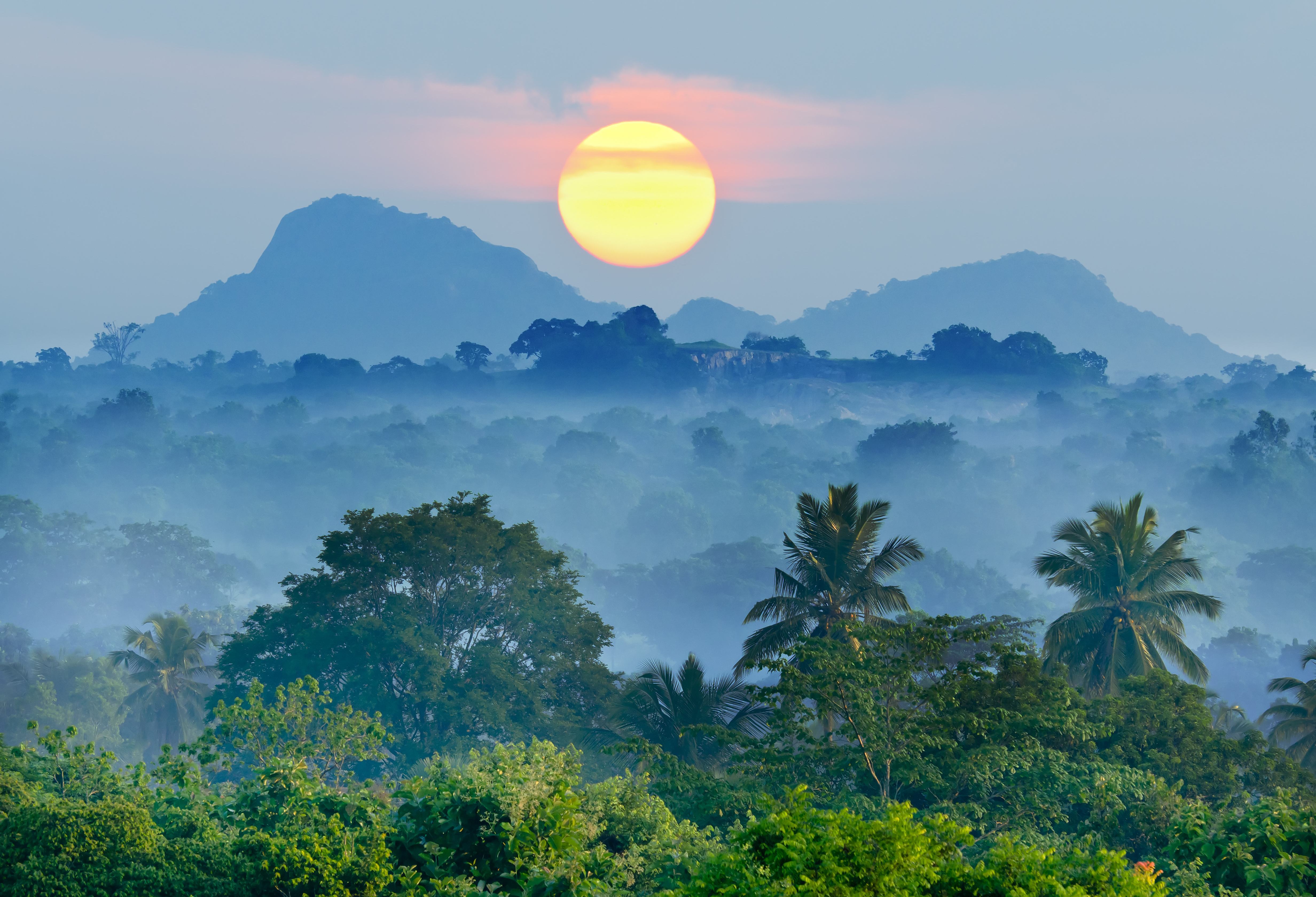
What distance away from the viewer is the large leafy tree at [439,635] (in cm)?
3803

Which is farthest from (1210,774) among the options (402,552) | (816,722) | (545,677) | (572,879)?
(402,552)

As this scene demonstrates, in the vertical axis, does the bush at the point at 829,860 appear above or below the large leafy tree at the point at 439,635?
below

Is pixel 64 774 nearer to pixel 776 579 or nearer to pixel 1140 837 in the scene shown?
pixel 776 579

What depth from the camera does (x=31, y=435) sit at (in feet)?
582

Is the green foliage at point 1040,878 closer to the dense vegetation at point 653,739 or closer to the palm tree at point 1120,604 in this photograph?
the dense vegetation at point 653,739

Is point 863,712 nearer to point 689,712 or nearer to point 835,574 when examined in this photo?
point 689,712

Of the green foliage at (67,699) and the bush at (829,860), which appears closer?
the bush at (829,860)

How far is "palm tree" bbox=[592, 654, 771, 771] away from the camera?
29000 millimetres

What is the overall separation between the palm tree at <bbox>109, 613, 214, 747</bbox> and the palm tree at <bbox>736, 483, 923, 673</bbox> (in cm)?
3205

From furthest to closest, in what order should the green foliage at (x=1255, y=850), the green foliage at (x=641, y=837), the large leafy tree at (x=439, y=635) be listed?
the large leafy tree at (x=439, y=635) → the green foliage at (x=641, y=837) → the green foliage at (x=1255, y=850)

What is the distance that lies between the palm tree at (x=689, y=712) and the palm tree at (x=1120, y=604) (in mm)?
8757

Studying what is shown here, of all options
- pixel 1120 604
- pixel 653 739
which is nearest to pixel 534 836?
pixel 653 739

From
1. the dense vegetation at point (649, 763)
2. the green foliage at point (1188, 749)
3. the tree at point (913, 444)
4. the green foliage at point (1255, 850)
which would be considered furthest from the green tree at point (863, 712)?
the tree at point (913, 444)

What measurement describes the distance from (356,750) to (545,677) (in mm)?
16052
